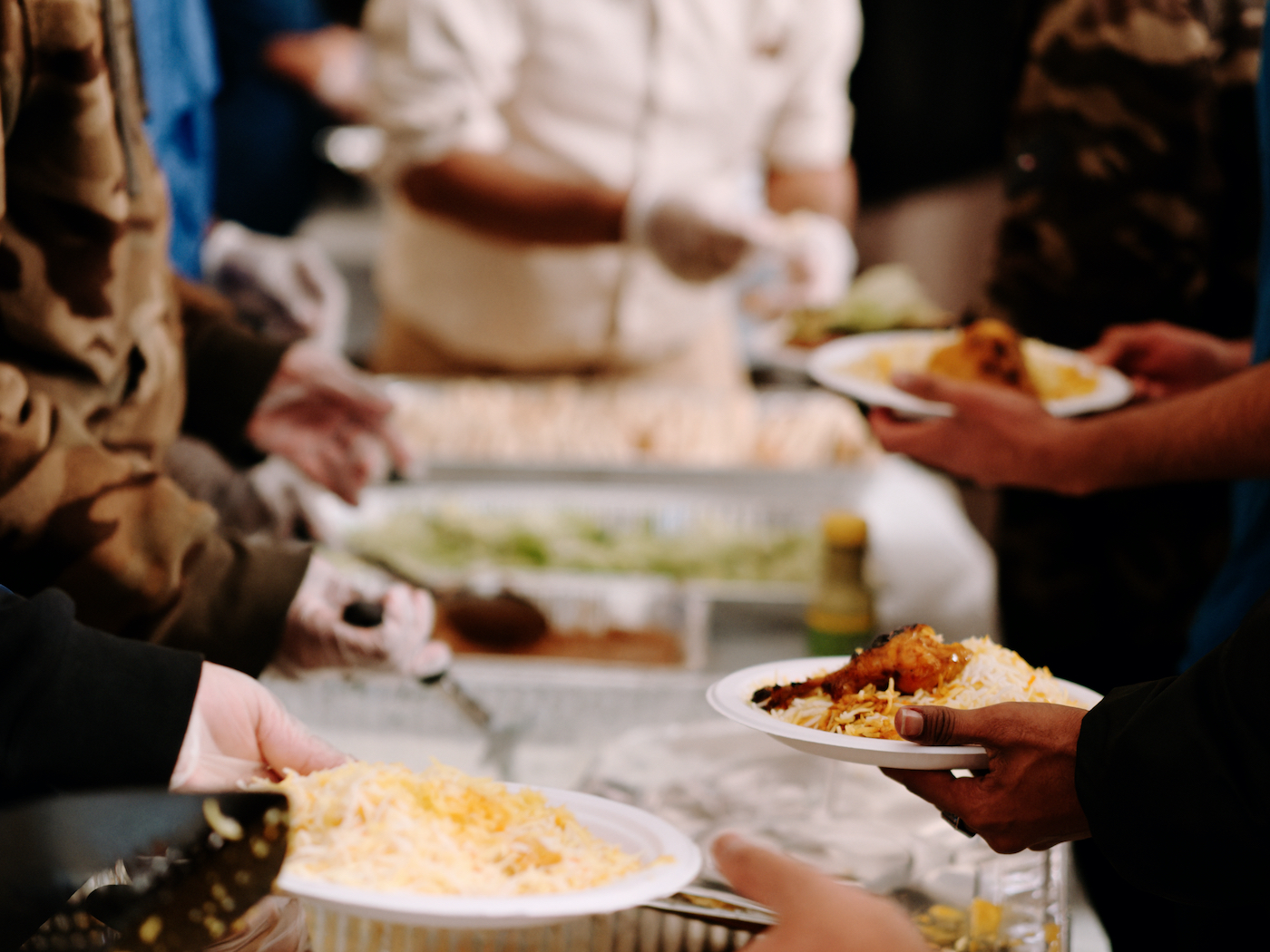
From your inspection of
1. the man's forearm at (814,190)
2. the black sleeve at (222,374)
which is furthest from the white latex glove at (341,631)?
the man's forearm at (814,190)

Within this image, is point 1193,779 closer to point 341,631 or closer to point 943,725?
point 943,725

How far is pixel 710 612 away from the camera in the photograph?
1.67m

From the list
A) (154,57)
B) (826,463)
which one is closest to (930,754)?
(154,57)

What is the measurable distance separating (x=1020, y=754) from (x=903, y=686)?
91 millimetres

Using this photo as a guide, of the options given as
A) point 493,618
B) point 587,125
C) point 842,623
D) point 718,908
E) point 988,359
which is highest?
point 587,125

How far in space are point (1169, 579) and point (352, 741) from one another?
1100mm

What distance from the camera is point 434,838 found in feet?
2.01

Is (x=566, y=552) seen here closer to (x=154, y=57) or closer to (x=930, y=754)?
(x=154, y=57)

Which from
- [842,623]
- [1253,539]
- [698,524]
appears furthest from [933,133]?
[1253,539]

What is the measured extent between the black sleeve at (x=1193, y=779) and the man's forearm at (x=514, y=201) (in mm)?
1918

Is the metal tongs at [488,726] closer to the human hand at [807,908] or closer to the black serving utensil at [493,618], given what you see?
the black serving utensil at [493,618]

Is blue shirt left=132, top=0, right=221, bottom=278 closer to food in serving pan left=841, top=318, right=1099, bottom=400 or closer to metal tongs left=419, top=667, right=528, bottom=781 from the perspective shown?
metal tongs left=419, top=667, right=528, bottom=781

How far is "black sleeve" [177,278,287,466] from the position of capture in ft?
4.10

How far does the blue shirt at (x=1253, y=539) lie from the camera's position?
1028 mm
